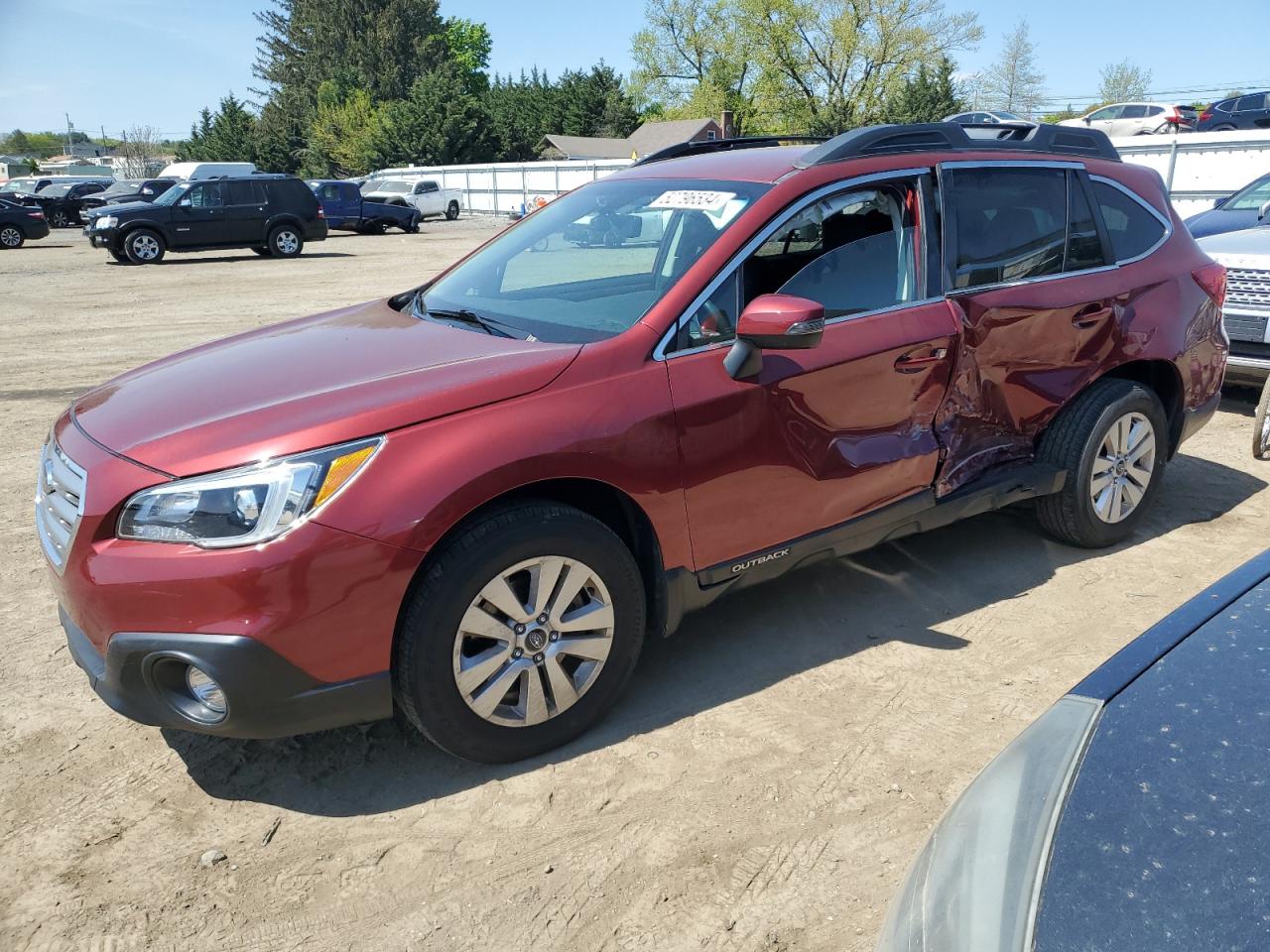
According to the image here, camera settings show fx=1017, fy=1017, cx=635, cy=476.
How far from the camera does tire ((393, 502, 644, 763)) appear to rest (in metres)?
2.76

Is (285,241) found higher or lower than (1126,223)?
lower

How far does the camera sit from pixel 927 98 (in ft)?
181

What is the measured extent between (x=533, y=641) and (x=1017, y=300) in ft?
8.01

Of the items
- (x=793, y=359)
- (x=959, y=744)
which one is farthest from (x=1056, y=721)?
(x=793, y=359)

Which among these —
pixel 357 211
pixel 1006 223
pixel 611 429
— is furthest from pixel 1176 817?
pixel 357 211

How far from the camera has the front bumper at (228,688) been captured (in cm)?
256

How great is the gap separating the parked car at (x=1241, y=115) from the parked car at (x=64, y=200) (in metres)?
36.7

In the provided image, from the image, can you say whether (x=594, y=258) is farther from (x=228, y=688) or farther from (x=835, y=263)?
(x=228, y=688)

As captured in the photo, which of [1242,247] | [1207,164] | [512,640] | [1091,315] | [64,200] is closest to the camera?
[512,640]

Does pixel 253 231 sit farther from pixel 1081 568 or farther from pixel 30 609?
pixel 1081 568

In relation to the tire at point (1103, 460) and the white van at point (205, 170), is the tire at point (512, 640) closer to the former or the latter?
the tire at point (1103, 460)

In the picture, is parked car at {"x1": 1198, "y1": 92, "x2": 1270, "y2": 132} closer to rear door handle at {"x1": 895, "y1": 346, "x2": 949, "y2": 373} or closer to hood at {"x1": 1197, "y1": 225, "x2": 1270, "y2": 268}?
hood at {"x1": 1197, "y1": 225, "x2": 1270, "y2": 268}

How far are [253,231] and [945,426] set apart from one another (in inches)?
871

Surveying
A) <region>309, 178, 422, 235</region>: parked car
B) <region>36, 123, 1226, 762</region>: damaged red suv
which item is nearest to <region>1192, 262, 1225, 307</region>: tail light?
<region>36, 123, 1226, 762</region>: damaged red suv
